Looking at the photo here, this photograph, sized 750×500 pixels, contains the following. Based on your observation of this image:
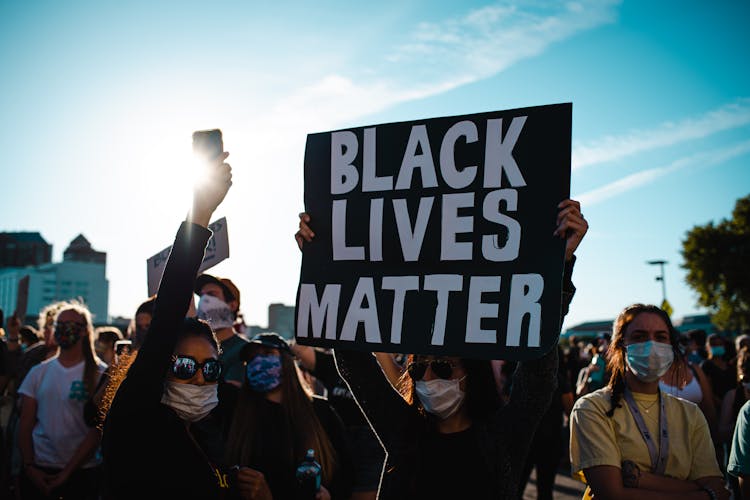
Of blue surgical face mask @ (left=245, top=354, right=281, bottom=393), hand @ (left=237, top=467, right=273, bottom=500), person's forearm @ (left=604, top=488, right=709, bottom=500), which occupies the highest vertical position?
blue surgical face mask @ (left=245, top=354, right=281, bottom=393)

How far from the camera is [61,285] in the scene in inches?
3760

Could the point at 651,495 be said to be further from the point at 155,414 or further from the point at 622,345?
the point at 155,414

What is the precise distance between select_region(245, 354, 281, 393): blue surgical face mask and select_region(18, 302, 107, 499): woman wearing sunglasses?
1.81 meters

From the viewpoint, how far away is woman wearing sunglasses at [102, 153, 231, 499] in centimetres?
233

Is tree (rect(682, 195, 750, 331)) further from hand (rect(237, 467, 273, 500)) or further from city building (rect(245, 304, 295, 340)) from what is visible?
hand (rect(237, 467, 273, 500))

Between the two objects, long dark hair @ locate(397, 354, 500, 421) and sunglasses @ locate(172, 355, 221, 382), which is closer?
sunglasses @ locate(172, 355, 221, 382)

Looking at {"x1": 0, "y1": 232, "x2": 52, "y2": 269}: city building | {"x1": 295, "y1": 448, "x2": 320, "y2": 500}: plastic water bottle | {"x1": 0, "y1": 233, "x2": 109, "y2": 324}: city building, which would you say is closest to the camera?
{"x1": 295, "y1": 448, "x2": 320, "y2": 500}: plastic water bottle

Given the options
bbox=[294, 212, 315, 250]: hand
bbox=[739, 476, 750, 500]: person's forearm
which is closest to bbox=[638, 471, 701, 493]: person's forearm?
bbox=[739, 476, 750, 500]: person's forearm

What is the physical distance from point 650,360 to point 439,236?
1.31 m

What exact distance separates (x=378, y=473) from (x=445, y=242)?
7.43 ft

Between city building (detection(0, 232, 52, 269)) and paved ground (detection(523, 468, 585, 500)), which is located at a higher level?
city building (detection(0, 232, 52, 269))

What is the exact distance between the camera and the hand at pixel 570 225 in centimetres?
268

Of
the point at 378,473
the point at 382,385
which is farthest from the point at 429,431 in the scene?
the point at 378,473

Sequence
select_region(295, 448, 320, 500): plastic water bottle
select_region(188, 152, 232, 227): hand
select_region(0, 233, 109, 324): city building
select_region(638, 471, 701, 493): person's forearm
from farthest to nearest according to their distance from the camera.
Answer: select_region(0, 233, 109, 324): city building, select_region(295, 448, 320, 500): plastic water bottle, select_region(638, 471, 701, 493): person's forearm, select_region(188, 152, 232, 227): hand
